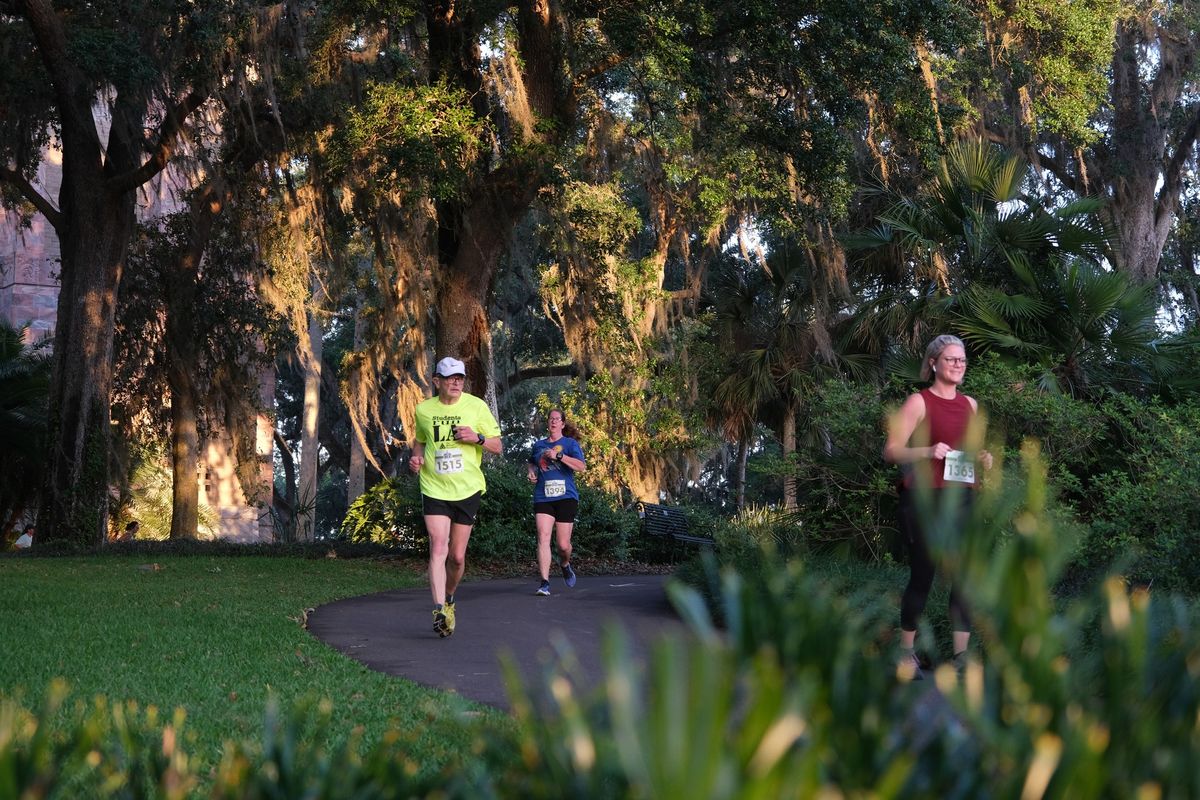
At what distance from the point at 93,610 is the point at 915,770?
34.7 feet

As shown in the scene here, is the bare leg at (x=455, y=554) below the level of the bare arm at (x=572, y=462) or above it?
below

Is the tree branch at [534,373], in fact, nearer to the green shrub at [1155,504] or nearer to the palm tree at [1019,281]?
the palm tree at [1019,281]

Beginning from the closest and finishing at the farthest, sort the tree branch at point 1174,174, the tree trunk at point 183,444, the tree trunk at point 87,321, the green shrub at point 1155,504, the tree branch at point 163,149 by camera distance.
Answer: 1. the green shrub at point 1155,504
2. the tree branch at point 163,149
3. the tree trunk at point 87,321
4. the tree trunk at point 183,444
5. the tree branch at point 1174,174

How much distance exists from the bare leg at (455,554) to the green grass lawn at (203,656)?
1.26 meters

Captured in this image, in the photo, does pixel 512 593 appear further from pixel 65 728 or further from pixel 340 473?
pixel 340 473

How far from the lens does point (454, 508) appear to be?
1027cm

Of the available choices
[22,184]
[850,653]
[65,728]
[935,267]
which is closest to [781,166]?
[935,267]

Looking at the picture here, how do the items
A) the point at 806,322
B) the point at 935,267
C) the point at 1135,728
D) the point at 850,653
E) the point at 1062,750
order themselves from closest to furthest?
the point at 1062,750 → the point at 1135,728 → the point at 850,653 → the point at 935,267 → the point at 806,322

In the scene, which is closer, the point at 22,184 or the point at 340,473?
the point at 22,184

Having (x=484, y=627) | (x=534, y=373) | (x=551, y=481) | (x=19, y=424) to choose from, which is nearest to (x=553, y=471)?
(x=551, y=481)

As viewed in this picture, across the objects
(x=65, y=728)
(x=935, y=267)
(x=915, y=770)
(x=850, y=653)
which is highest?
(x=935, y=267)

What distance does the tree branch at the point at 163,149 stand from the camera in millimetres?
19109

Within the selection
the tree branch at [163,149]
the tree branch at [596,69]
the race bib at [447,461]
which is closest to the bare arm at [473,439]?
the race bib at [447,461]

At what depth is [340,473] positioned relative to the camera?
54031 millimetres
